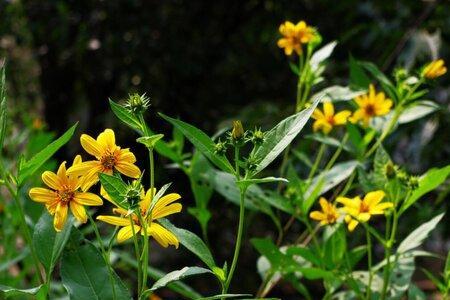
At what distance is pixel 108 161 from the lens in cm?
54

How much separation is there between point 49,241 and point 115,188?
12 centimetres

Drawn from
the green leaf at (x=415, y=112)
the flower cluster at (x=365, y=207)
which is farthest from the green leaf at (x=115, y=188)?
the green leaf at (x=415, y=112)

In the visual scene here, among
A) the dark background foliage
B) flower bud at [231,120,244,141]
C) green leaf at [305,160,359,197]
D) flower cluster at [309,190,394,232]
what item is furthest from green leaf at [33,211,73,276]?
the dark background foliage

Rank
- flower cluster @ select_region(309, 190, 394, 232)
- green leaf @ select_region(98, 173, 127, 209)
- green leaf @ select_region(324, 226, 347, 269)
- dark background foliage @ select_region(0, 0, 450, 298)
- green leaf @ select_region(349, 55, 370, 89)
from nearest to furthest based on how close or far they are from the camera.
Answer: green leaf @ select_region(98, 173, 127, 209)
flower cluster @ select_region(309, 190, 394, 232)
green leaf @ select_region(324, 226, 347, 269)
green leaf @ select_region(349, 55, 370, 89)
dark background foliage @ select_region(0, 0, 450, 298)

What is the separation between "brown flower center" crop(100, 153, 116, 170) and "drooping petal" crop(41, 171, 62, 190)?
0.04m

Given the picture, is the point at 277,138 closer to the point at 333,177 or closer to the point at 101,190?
the point at 101,190

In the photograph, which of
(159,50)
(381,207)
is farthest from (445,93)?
(381,207)

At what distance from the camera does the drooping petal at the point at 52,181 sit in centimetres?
55

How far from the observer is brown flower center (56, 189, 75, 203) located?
0.55 m

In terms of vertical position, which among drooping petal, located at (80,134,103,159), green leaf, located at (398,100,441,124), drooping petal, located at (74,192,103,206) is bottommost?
green leaf, located at (398,100,441,124)

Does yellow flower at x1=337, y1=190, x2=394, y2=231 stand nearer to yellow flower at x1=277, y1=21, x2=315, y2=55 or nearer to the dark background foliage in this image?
yellow flower at x1=277, y1=21, x2=315, y2=55

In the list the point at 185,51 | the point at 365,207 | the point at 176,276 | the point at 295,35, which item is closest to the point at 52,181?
the point at 176,276

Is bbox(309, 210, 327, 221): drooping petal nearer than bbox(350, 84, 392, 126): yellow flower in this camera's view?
Yes

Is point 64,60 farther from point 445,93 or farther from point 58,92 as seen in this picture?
point 445,93
